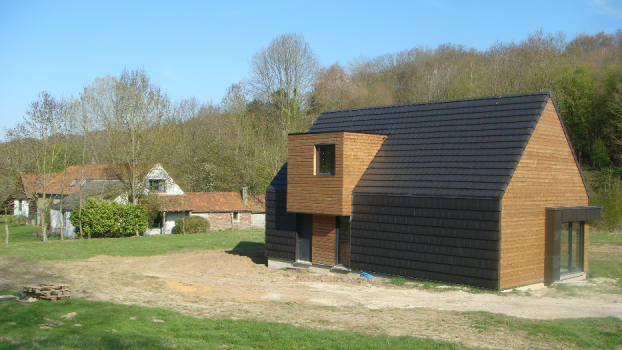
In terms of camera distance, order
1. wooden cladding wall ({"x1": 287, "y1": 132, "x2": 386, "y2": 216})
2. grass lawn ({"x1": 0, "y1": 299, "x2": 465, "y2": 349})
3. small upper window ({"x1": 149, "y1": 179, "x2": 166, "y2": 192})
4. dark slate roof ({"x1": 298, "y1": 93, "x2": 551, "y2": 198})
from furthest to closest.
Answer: small upper window ({"x1": 149, "y1": 179, "x2": 166, "y2": 192})
wooden cladding wall ({"x1": 287, "y1": 132, "x2": 386, "y2": 216})
dark slate roof ({"x1": 298, "y1": 93, "x2": 551, "y2": 198})
grass lawn ({"x1": 0, "y1": 299, "x2": 465, "y2": 349})

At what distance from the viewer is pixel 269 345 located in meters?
8.20

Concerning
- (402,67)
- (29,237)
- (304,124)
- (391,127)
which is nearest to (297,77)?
(304,124)

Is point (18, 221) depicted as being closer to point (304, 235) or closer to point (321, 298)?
point (304, 235)

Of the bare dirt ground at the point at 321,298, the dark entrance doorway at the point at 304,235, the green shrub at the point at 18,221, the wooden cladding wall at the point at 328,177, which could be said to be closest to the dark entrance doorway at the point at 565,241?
the bare dirt ground at the point at 321,298

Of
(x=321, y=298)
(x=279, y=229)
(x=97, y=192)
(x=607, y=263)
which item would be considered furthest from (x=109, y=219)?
(x=607, y=263)

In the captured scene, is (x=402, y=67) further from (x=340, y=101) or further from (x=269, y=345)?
(x=269, y=345)

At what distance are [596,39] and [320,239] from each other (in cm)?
4538

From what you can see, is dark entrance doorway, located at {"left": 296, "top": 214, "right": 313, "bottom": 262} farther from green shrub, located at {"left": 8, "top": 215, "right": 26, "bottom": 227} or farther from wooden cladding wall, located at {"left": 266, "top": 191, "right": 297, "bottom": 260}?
green shrub, located at {"left": 8, "top": 215, "right": 26, "bottom": 227}

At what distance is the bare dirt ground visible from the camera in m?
9.74

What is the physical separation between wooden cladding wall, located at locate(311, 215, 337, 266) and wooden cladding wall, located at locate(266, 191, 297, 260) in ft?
2.88

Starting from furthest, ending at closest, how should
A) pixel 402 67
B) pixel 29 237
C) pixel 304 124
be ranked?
pixel 402 67
pixel 304 124
pixel 29 237

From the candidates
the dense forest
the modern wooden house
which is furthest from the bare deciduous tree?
the modern wooden house

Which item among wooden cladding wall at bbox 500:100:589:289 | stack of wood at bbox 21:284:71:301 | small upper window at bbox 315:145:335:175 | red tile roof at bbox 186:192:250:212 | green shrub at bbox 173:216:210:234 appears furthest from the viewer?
red tile roof at bbox 186:192:250:212

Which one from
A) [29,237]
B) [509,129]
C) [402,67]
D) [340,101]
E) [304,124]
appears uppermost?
[402,67]
